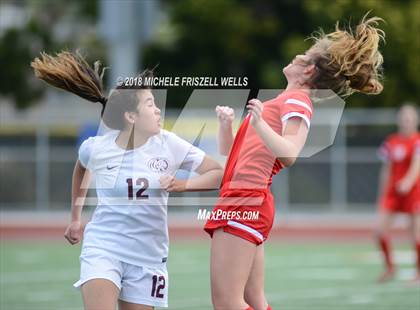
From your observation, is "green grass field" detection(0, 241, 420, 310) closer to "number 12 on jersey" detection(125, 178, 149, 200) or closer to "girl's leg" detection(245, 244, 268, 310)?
"girl's leg" detection(245, 244, 268, 310)

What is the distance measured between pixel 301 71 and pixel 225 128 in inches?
19.3

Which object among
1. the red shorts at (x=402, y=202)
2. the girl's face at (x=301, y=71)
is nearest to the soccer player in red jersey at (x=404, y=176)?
the red shorts at (x=402, y=202)

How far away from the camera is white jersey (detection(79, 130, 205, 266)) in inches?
217

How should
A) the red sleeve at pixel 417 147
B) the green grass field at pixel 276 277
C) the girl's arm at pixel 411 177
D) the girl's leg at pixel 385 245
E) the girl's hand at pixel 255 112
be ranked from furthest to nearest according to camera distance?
the red sleeve at pixel 417 147
the girl's arm at pixel 411 177
the girl's leg at pixel 385 245
the green grass field at pixel 276 277
the girl's hand at pixel 255 112

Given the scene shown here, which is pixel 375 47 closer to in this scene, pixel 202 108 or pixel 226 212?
pixel 226 212

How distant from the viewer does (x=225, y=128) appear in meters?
5.67

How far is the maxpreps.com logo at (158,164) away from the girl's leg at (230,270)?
1.68 feet

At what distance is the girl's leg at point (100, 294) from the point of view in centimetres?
530

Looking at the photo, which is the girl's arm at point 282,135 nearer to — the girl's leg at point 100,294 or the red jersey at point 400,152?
the girl's leg at point 100,294

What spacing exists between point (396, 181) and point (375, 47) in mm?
6455

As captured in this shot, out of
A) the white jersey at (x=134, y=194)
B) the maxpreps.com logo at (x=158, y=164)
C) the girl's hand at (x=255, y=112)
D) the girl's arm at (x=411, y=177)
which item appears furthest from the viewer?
the girl's arm at (x=411, y=177)

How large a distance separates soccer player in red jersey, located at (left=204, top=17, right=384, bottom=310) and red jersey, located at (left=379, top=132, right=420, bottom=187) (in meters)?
6.21

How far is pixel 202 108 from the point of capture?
65.0 feet

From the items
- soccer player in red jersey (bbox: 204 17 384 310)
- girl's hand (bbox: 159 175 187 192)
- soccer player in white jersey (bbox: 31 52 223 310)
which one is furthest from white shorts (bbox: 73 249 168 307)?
girl's hand (bbox: 159 175 187 192)
